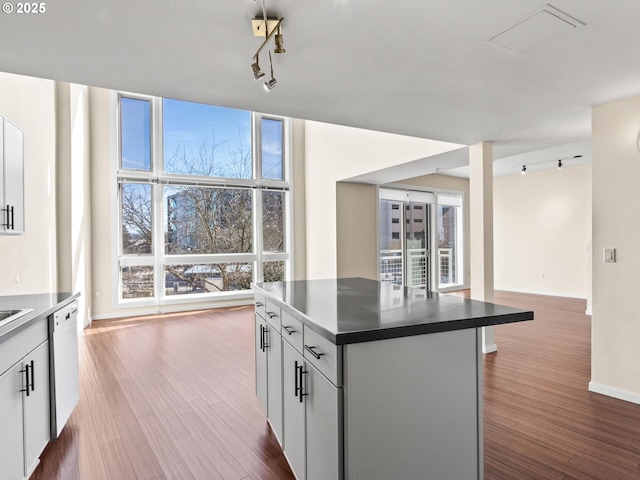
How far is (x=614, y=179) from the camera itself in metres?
2.97

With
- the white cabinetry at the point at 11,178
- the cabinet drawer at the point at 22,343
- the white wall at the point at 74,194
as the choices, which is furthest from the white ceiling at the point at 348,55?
the white wall at the point at 74,194

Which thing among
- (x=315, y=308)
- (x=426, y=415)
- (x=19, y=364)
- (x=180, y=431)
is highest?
(x=315, y=308)

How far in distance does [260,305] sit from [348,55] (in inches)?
68.1

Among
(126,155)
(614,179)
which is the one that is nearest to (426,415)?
(614,179)

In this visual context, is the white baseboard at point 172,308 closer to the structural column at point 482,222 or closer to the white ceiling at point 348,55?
the structural column at point 482,222

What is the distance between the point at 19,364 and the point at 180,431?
111cm

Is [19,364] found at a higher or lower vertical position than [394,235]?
lower

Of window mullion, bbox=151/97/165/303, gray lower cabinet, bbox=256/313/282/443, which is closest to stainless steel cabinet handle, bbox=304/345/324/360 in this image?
gray lower cabinet, bbox=256/313/282/443

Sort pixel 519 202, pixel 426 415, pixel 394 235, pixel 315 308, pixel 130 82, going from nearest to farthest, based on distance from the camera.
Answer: pixel 426 415, pixel 315 308, pixel 130 82, pixel 394 235, pixel 519 202

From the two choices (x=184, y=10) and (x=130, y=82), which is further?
(x=130, y=82)

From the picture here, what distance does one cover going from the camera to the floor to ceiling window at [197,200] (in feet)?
21.5

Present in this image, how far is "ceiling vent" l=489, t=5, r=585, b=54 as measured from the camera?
1.73m

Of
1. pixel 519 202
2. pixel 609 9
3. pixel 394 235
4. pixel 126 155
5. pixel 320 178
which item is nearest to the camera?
pixel 609 9

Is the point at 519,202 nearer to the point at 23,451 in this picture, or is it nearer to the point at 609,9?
the point at 609,9
